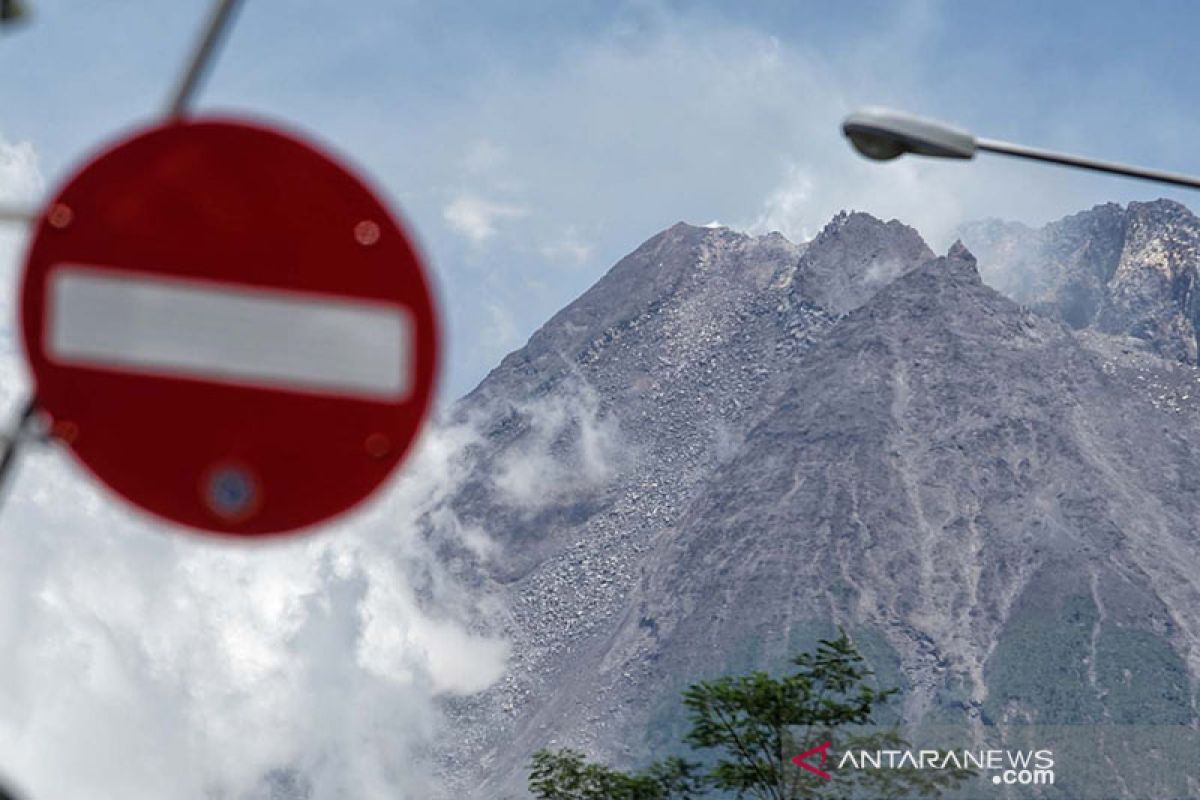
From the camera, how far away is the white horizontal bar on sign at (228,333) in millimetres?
3895

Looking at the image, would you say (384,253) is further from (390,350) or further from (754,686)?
(754,686)

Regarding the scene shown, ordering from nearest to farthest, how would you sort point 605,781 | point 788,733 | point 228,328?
1. point 228,328
2. point 788,733
3. point 605,781

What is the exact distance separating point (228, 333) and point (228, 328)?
1 cm

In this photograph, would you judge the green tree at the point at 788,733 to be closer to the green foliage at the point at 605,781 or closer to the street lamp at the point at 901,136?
the green foliage at the point at 605,781

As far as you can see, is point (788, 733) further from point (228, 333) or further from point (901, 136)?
point (228, 333)

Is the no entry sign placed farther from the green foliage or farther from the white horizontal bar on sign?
the green foliage

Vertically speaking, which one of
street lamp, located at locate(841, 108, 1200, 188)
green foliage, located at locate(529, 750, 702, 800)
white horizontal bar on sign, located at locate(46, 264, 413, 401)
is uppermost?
green foliage, located at locate(529, 750, 702, 800)

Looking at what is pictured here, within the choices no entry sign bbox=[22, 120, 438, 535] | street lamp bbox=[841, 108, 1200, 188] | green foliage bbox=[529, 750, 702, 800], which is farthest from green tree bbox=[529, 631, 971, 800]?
no entry sign bbox=[22, 120, 438, 535]

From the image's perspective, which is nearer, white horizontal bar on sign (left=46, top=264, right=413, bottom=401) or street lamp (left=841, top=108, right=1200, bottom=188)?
white horizontal bar on sign (left=46, top=264, right=413, bottom=401)

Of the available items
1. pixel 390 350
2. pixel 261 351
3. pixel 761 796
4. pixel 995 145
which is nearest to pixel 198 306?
→ pixel 261 351

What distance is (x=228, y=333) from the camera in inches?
155

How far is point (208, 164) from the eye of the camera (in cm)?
398

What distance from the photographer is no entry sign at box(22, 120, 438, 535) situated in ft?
12.8

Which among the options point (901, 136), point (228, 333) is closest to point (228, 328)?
point (228, 333)
